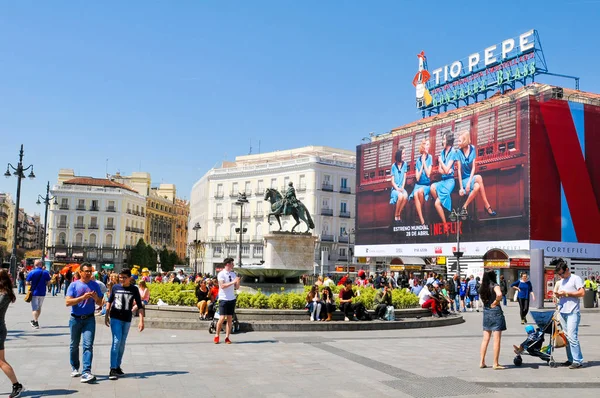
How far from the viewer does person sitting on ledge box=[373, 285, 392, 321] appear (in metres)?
16.7

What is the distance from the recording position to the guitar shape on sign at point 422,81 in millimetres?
59125

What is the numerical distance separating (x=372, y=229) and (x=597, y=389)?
164ft

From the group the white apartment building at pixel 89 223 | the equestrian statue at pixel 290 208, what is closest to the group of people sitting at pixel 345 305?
the equestrian statue at pixel 290 208

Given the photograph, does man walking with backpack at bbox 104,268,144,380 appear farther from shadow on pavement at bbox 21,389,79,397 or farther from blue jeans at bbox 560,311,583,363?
blue jeans at bbox 560,311,583,363

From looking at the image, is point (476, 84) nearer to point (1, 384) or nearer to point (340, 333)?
point (340, 333)

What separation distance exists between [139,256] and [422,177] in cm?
4663

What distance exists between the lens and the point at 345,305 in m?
16.2

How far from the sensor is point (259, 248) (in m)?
70.9

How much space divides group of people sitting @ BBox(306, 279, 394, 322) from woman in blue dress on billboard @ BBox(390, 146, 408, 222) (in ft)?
126

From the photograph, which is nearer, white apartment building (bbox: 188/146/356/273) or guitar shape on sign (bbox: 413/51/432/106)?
guitar shape on sign (bbox: 413/51/432/106)

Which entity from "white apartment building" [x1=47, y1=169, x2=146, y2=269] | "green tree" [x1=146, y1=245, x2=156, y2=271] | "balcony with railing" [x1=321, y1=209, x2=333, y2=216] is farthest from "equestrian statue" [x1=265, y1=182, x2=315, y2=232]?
"white apartment building" [x1=47, y1=169, x2=146, y2=269]

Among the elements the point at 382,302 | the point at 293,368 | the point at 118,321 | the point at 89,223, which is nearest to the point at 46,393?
the point at 118,321

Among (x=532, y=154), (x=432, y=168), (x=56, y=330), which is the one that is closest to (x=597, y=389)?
(x=56, y=330)

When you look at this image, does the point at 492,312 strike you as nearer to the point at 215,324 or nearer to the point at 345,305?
the point at 215,324
